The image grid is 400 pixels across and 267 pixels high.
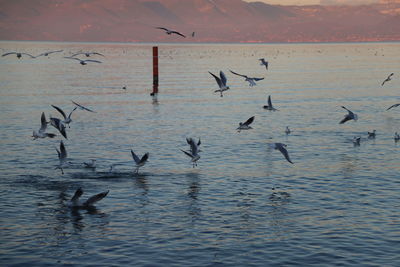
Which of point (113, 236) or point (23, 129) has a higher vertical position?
point (23, 129)

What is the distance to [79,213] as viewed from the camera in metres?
26.0

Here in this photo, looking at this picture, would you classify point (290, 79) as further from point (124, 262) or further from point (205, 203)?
point (124, 262)

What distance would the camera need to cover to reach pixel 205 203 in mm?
27656

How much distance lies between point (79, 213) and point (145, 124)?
28.6 m

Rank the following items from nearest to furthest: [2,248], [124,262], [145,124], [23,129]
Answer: [124,262] < [2,248] < [23,129] < [145,124]

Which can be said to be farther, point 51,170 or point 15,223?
point 51,170

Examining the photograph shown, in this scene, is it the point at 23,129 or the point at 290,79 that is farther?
the point at 290,79

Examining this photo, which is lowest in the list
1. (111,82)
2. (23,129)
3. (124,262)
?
(124,262)

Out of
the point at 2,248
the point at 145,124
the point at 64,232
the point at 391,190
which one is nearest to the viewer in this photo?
the point at 2,248

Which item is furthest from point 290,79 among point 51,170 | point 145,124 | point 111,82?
point 51,170

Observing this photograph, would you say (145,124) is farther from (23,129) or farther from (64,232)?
(64,232)

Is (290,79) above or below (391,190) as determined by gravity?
above

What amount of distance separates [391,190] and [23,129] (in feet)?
106

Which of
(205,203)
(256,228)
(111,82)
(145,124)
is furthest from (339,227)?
(111,82)
